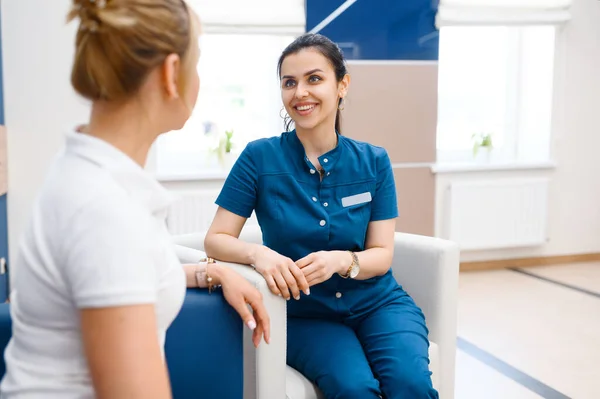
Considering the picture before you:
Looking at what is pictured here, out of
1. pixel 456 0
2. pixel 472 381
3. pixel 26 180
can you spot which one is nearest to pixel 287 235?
pixel 472 381

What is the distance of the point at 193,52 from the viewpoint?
34.5 inches

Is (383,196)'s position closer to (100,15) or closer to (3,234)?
(100,15)

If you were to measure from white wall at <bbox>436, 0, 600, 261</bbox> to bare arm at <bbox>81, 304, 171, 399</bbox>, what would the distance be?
4.11 metres

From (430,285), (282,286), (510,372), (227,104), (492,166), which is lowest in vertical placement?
(510,372)

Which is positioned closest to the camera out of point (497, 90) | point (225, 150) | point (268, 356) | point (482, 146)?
point (268, 356)

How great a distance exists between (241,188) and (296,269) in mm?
364

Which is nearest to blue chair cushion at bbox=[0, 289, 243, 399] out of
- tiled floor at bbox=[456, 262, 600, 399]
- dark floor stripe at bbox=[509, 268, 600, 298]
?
tiled floor at bbox=[456, 262, 600, 399]

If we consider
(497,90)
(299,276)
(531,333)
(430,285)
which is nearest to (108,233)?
(299,276)

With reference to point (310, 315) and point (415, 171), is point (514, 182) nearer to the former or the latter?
point (415, 171)

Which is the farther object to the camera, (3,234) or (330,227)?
(3,234)

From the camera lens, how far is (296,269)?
4.96 ft

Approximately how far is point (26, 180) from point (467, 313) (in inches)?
99.4

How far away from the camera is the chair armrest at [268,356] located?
1398 millimetres

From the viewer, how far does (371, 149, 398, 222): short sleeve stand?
1.85 m
